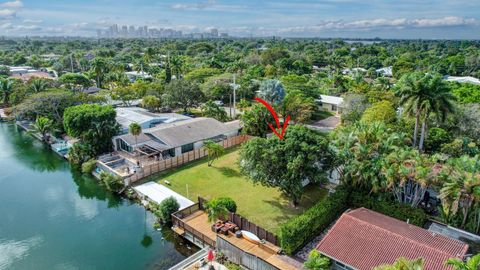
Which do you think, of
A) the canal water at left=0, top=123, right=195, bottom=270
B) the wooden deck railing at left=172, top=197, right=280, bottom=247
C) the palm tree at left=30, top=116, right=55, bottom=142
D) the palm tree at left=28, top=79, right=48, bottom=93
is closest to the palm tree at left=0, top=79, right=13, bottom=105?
the palm tree at left=28, top=79, right=48, bottom=93

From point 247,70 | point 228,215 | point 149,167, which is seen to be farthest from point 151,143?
point 247,70

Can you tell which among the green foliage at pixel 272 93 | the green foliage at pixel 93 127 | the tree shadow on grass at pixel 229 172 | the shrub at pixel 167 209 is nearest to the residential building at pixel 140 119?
the green foliage at pixel 93 127

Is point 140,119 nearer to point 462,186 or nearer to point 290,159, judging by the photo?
point 290,159

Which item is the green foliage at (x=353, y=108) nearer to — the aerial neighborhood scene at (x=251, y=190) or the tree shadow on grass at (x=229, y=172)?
the aerial neighborhood scene at (x=251, y=190)

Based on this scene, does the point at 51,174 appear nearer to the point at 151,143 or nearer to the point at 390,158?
the point at 151,143

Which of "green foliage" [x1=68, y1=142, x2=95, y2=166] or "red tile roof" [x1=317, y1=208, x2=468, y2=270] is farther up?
"red tile roof" [x1=317, y1=208, x2=468, y2=270]

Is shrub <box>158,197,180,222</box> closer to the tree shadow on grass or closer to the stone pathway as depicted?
the tree shadow on grass

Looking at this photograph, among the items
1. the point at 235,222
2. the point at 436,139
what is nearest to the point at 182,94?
the point at 235,222
